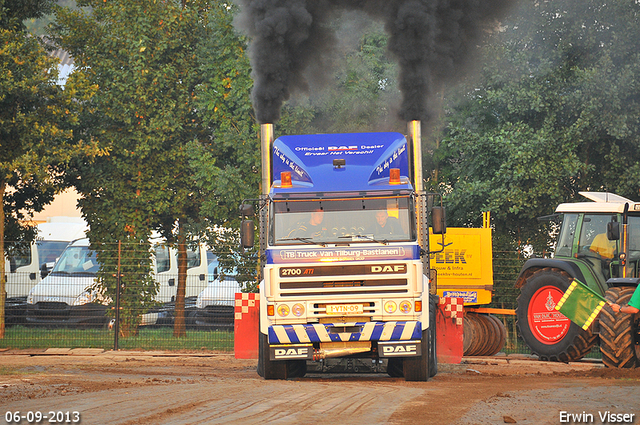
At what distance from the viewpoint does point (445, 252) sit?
1725 cm

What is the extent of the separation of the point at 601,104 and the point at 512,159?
2.52 m

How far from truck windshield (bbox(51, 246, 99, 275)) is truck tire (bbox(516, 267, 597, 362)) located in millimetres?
12536

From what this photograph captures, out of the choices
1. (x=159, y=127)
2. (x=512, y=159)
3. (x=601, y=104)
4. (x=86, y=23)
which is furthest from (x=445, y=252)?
(x=86, y=23)

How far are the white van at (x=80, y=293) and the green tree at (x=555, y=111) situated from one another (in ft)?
25.9

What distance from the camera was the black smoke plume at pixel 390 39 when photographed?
616 inches

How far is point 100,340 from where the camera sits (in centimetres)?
1895

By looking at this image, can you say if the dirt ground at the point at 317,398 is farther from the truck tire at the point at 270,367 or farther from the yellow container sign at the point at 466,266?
the yellow container sign at the point at 466,266

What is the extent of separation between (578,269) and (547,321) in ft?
3.87

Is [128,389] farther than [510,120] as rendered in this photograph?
No

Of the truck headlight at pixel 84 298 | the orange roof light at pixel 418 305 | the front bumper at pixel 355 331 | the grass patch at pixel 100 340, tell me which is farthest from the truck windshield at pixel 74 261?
the orange roof light at pixel 418 305

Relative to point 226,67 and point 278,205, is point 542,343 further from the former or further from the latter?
point 226,67

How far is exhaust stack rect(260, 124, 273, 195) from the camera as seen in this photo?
491 inches

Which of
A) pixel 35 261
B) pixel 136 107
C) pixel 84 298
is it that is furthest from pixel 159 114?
pixel 35 261

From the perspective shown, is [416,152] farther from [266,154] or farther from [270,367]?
[270,367]
